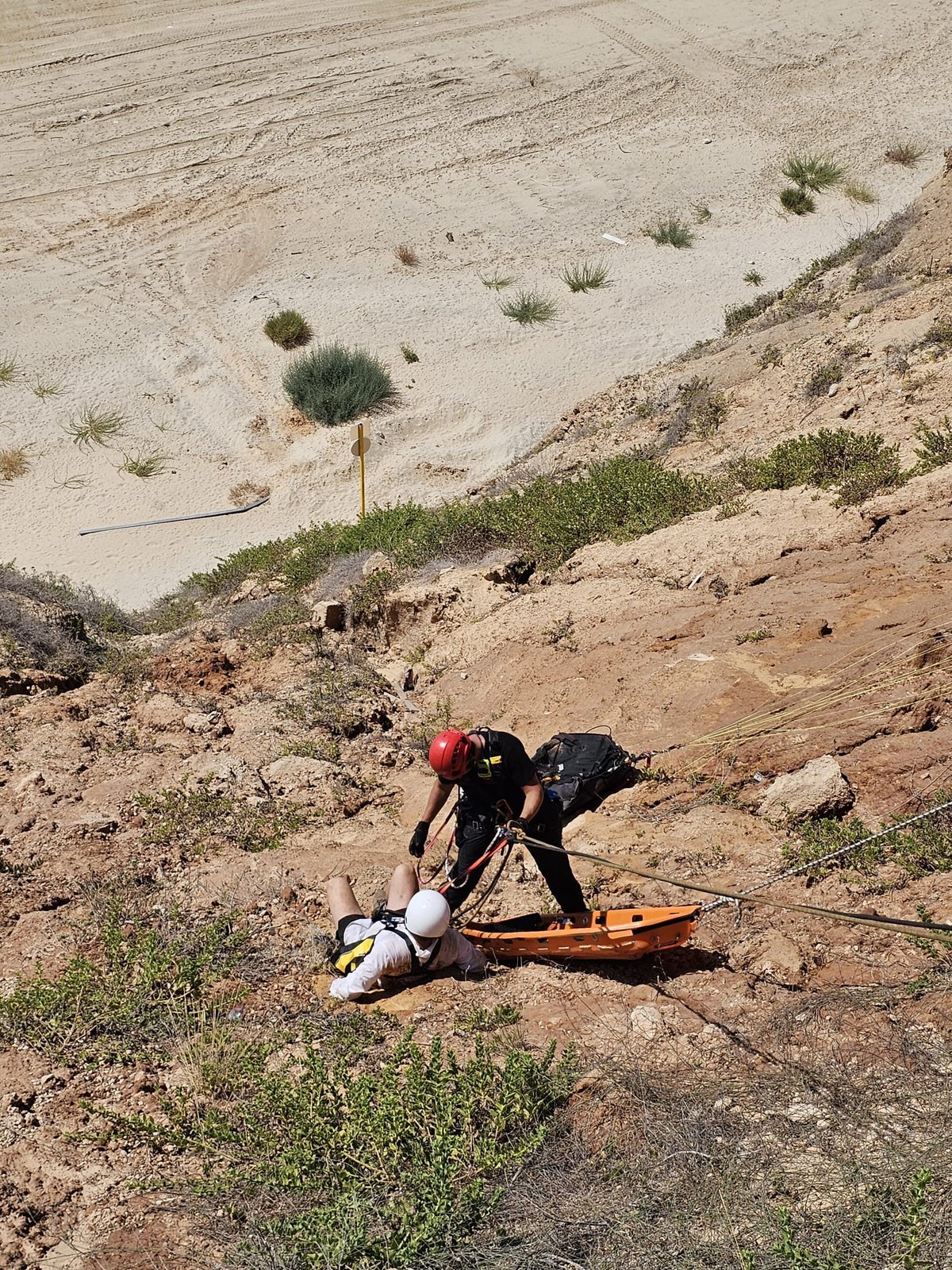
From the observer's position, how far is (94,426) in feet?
53.0

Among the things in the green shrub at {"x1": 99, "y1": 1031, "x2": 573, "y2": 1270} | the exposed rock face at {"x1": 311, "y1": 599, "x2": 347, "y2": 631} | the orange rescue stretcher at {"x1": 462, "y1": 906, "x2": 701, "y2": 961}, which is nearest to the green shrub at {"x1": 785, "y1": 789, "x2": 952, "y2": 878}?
the orange rescue stretcher at {"x1": 462, "y1": 906, "x2": 701, "y2": 961}

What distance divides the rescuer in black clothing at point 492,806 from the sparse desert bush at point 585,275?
15952mm

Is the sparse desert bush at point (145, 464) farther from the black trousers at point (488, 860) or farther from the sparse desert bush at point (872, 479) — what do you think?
the black trousers at point (488, 860)

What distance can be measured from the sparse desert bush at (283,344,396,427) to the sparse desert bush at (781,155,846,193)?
10971 millimetres

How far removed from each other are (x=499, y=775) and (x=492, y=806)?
0.21m

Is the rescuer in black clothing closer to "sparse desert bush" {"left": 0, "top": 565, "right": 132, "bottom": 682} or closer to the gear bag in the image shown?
the gear bag

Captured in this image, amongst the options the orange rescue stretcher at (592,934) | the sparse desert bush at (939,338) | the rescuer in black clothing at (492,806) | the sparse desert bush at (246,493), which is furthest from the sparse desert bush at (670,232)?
the orange rescue stretcher at (592,934)

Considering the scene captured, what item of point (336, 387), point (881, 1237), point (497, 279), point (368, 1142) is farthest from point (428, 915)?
point (497, 279)

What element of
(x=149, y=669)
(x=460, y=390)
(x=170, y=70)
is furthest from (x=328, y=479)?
(x=170, y=70)

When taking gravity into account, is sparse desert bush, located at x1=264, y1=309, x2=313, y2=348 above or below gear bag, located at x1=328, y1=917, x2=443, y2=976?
below

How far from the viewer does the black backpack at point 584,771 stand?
6332mm

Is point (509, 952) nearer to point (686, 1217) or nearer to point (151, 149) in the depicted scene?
point (686, 1217)

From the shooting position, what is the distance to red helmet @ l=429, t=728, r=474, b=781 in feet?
16.1

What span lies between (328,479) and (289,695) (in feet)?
25.9
